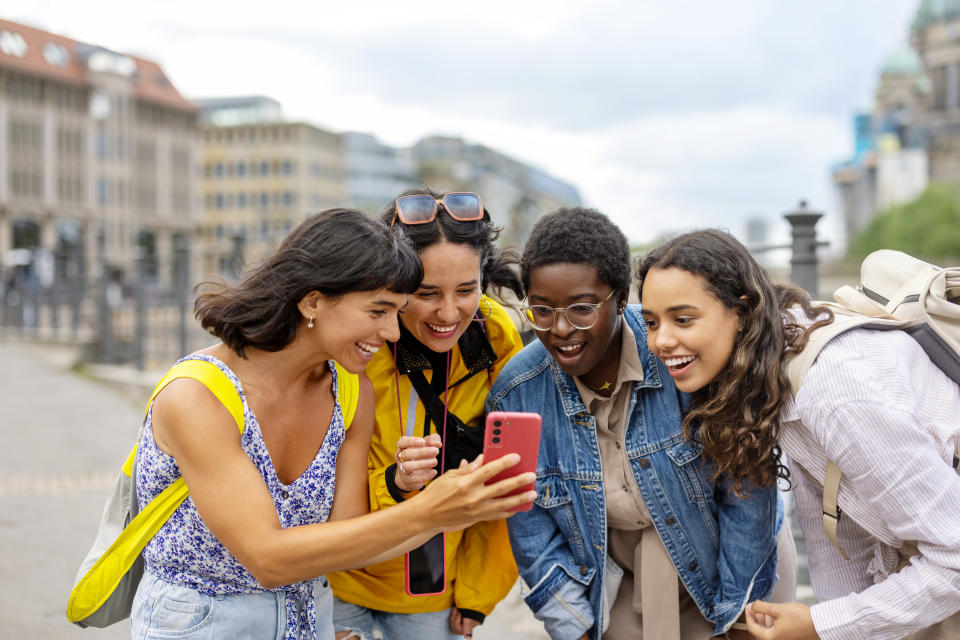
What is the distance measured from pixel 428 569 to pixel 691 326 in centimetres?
109

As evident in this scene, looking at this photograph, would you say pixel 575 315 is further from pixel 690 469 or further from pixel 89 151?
pixel 89 151

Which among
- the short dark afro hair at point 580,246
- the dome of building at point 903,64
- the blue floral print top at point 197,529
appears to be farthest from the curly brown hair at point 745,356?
the dome of building at point 903,64

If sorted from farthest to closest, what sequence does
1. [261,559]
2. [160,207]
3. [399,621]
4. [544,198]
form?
[544,198] < [160,207] < [399,621] < [261,559]

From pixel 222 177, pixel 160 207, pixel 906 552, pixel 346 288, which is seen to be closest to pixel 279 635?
pixel 346 288

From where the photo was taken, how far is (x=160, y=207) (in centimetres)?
7550

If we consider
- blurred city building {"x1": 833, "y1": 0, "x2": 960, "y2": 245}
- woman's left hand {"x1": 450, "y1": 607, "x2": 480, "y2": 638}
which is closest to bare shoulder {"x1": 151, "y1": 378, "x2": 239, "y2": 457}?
woman's left hand {"x1": 450, "y1": 607, "x2": 480, "y2": 638}

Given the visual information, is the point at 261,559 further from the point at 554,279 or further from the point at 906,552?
the point at 906,552

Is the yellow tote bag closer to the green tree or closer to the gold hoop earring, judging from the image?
the gold hoop earring

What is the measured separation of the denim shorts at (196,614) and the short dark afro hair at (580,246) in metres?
1.17

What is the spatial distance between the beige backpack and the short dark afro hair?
60cm

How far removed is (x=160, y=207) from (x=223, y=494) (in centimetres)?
7881

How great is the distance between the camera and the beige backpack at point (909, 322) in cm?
213

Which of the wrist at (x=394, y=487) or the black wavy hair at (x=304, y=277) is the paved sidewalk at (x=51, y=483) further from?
the black wavy hair at (x=304, y=277)

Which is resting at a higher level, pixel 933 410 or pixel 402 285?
pixel 402 285
